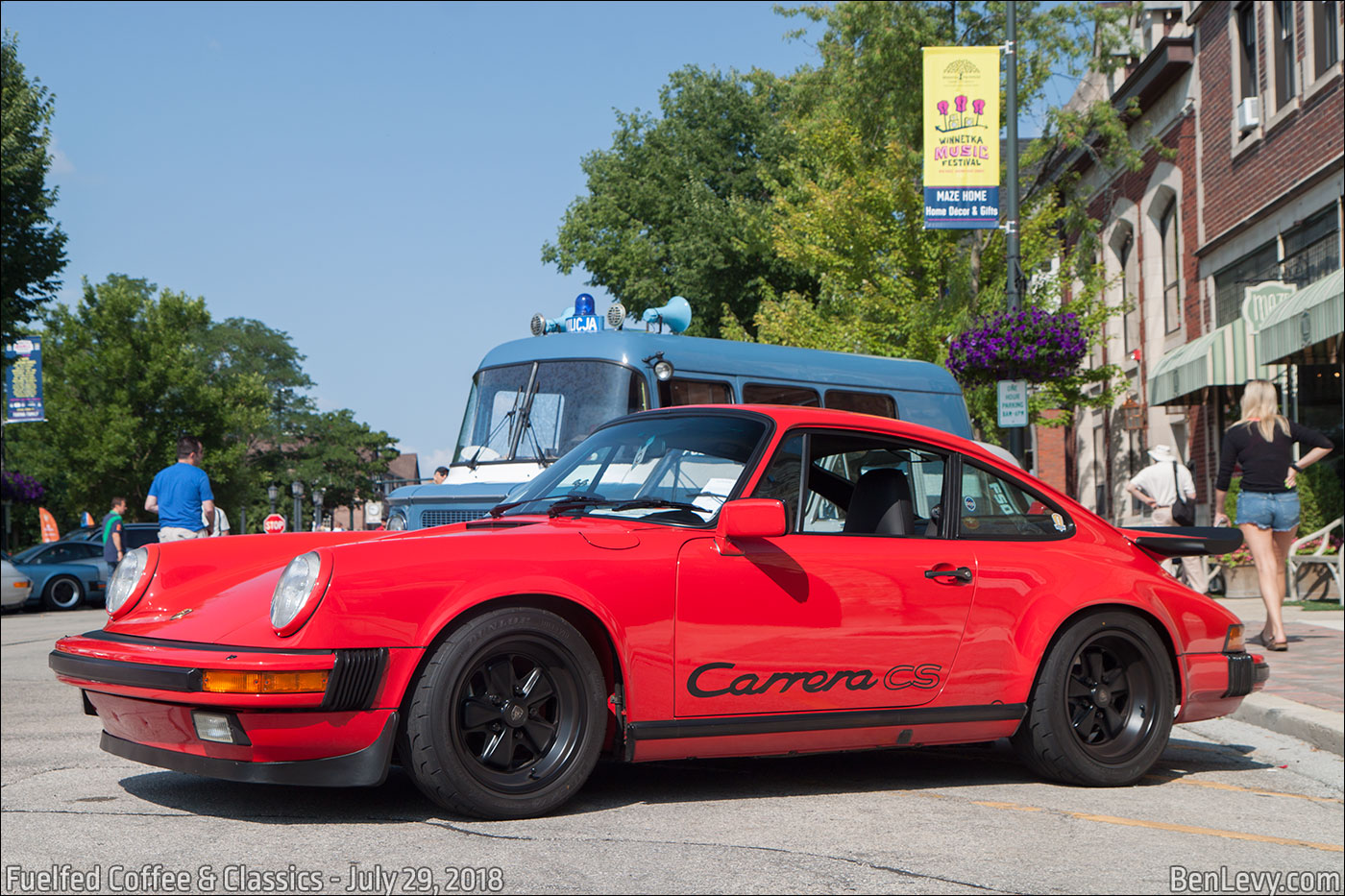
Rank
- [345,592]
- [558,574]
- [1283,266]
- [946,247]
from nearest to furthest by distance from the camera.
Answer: [345,592] → [558,574] → [1283,266] → [946,247]

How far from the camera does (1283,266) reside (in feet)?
62.4

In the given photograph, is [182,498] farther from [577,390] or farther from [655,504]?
[655,504]

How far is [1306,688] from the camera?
8.11 m

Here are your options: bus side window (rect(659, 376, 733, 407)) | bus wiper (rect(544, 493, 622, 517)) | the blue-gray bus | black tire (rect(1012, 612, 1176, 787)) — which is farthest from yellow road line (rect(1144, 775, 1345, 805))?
bus side window (rect(659, 376, 733, 407))

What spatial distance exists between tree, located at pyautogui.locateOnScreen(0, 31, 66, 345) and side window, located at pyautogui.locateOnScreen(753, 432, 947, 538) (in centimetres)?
2511

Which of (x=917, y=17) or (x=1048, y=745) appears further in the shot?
(x=917, y=17)

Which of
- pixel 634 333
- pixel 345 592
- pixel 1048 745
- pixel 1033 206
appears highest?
pixel 1033 206

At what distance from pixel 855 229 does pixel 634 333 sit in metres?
12.9

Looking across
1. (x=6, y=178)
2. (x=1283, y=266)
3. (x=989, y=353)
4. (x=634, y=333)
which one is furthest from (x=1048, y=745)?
(x=6, y=178)

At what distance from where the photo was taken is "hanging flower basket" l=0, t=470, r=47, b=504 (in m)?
35.6

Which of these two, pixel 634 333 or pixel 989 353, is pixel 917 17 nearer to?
pixel 989 353

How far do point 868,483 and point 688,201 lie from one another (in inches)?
1334

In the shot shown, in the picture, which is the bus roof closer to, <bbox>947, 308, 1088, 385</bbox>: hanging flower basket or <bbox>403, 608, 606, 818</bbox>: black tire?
<bbox>947, 308, 1088, 385</bbox>: hanging flower basket

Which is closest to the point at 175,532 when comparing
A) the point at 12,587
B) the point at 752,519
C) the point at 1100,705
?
the point at 752,519
